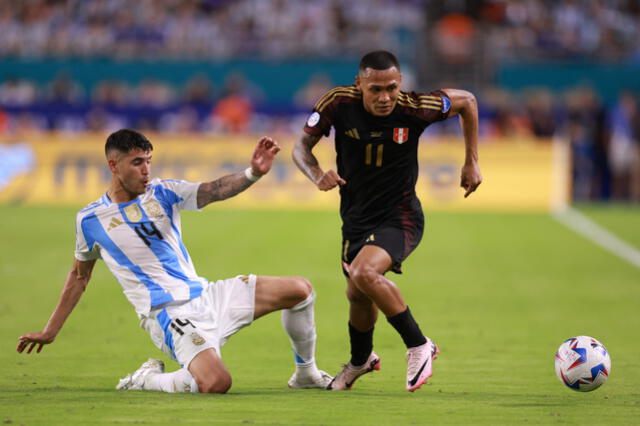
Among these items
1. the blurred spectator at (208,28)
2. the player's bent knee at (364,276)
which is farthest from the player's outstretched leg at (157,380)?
the blurred spectator at (208,28)

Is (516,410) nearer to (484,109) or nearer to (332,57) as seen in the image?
(484,109)

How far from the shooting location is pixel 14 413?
5.85 m

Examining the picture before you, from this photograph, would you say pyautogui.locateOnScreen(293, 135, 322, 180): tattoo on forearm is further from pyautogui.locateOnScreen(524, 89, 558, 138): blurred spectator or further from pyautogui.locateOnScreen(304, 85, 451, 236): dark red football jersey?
pyautogui.locateOnScreen(524, 89, 558, 138): blurred spectator

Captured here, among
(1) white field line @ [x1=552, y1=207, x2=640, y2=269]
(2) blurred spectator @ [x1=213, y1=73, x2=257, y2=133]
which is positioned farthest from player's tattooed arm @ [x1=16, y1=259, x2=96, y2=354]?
(2) blurred spectator @ [x1=213, y1=73, x2=257, y2=133]

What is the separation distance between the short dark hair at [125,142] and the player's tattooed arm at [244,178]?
0.46m

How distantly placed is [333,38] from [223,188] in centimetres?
2326

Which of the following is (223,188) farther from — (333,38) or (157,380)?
(333,38)

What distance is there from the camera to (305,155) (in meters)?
7.04

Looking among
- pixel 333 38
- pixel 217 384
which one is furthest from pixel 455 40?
pixel 217 384

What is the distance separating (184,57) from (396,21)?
6024 millimetres

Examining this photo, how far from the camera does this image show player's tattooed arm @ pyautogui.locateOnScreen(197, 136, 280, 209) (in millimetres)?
6469

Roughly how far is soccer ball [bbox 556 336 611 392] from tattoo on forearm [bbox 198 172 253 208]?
230 cm

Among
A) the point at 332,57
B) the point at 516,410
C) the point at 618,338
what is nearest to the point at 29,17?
the point at 332,57

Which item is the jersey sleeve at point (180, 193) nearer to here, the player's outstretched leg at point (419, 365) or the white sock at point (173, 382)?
the white sock at point (173, 382)
